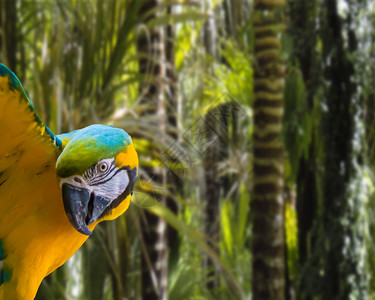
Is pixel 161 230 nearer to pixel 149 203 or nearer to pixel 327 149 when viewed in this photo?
pixel 327 149

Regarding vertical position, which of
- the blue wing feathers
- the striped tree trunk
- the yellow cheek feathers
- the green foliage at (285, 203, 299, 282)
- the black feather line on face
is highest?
the yellow cheek feathers

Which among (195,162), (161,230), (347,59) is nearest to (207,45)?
(347,59)

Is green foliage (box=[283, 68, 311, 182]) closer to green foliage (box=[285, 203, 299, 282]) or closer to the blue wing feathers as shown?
green foliage (box=[285, 203, 299, 282])

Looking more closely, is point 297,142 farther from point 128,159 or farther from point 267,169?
point 128,159

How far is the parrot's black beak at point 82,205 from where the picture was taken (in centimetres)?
18

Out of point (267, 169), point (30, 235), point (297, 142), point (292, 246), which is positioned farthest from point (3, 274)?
point (292, 246)

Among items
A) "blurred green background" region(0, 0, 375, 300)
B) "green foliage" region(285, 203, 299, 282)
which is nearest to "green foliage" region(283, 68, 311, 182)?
"blurred green background" region(0, 0, 375, 300)

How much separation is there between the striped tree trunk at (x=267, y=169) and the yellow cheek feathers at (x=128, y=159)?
1619mm

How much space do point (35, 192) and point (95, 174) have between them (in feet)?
0.15

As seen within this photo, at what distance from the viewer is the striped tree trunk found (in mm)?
1795

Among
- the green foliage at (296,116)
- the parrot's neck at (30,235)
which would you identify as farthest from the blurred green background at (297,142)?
the parrot's neck at (30,235)

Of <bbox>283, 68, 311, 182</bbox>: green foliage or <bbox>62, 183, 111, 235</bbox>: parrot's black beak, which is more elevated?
<bbox>62, 183, 111, 235</bbox>: parrot's black beak

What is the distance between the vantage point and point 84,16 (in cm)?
129

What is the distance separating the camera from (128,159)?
20 cm
